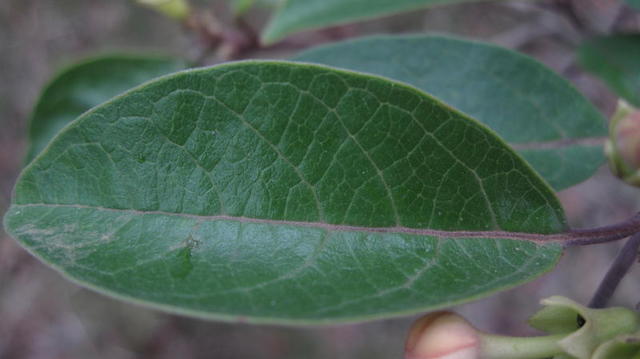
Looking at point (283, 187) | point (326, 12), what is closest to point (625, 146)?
point (283, 187)

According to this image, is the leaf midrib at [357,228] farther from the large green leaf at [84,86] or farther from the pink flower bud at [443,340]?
the large green leaf at [84,86]

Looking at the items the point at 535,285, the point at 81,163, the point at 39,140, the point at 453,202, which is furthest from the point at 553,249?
the point at 535,285

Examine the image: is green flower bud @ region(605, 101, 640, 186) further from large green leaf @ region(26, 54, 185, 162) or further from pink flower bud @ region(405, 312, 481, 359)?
large green leaf @ region(26, 54, 185, 162)

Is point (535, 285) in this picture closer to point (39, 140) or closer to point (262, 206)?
point (39, 140)

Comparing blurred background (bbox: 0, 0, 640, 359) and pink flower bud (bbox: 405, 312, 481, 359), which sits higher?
blurred background (bbox: 0, 0, 640, 359)

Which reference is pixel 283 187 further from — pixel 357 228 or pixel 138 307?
pixel 138 307

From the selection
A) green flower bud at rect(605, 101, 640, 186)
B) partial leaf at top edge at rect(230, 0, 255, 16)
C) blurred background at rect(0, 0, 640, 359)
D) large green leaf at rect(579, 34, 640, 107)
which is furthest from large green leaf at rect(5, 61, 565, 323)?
blurred background at rect(0, 0, 640, 359)
